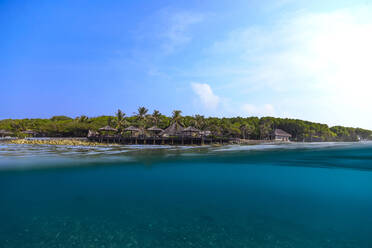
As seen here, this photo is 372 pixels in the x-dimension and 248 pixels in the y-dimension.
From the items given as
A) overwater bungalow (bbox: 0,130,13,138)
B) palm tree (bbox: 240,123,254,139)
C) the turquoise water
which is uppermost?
palm tree (bbox: 240,123,254,139)

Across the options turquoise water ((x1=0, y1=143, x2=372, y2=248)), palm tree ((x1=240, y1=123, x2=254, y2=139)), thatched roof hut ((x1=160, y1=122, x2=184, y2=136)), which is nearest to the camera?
turquoise water ((x1=0, y1=143, x2=372, y2=248))

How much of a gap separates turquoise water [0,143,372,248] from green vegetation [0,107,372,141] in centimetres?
4401

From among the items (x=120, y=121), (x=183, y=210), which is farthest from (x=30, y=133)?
(x=183, y=210)

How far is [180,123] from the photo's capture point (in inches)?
2584

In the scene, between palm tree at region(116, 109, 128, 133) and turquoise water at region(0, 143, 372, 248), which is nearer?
turquoise water at region(0, 143, 372, 248)

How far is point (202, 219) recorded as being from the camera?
851 centimetres

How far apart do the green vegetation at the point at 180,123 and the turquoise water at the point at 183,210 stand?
4401 centimetres

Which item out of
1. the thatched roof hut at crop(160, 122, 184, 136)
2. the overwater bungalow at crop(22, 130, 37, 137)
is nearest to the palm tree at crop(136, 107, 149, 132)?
the thatched roof hut at crop(160, 122, 184, 136)

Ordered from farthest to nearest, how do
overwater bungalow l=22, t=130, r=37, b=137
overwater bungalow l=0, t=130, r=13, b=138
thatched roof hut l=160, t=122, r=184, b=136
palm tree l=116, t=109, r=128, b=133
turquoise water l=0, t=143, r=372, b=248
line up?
overwater bungalow l=0, t=130, r=13, b=138
overwater bungalow l=22, t=130, r=37, b=137
palm tree l=116, t=109, r=128, b=133
thatched roof hut l=160, t=122, r=184, b=136
turquoise water l=0, t=143, r=372, b=248

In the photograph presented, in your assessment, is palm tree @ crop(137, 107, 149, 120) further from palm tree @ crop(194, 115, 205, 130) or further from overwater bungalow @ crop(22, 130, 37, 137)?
overwater bungalow @ crop(22, 130, 37, 137)

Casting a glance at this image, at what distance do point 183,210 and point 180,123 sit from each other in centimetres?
5614

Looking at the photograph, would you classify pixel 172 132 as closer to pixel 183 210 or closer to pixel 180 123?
pixel 180 123

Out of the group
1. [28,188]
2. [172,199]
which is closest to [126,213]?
[172,199]

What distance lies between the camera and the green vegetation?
204 ft
